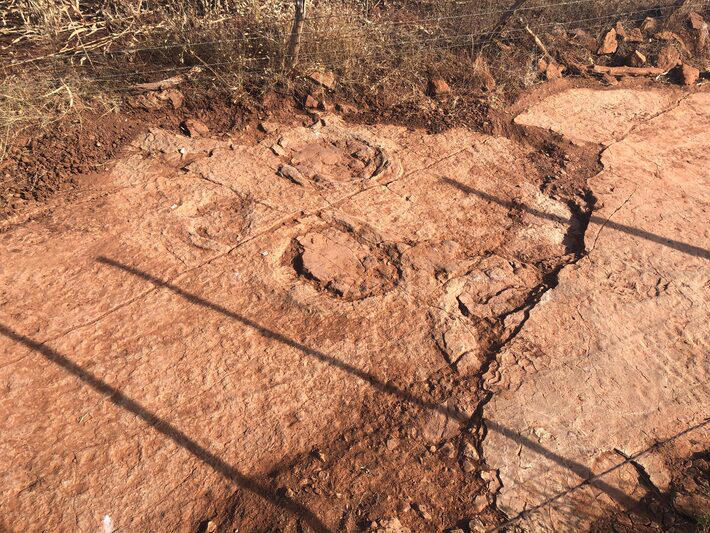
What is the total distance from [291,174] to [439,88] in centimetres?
164

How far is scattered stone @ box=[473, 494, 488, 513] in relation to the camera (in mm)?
2312

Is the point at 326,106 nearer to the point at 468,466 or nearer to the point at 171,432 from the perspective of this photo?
the point at 171,432

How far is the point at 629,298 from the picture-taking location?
316 centimetres

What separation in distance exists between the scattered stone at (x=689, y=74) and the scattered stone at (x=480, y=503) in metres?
4.57

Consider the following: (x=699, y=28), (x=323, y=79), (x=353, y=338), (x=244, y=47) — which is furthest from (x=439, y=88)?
(x=699, y=28)

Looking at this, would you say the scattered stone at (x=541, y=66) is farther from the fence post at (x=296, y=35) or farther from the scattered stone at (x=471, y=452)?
the scattered stone at (x=471, y=452)

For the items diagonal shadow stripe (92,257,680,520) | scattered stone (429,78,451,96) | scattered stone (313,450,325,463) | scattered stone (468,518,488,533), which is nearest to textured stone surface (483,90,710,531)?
diagonal shadow stripe (92,257,680,520)

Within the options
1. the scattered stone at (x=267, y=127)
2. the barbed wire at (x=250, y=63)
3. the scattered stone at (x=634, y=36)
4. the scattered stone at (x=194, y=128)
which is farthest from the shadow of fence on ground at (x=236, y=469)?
the scattered stone at (x=634, y=36)

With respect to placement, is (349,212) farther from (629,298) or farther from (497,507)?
(497,507)

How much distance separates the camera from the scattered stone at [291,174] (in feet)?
12.3

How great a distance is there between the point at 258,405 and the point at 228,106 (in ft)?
8.36

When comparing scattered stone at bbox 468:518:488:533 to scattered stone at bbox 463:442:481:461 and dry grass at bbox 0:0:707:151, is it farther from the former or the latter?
dry grass at bbox 0:0:707:151

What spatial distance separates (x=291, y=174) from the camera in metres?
3.78

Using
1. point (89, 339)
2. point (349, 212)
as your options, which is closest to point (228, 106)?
point (349, 212)
